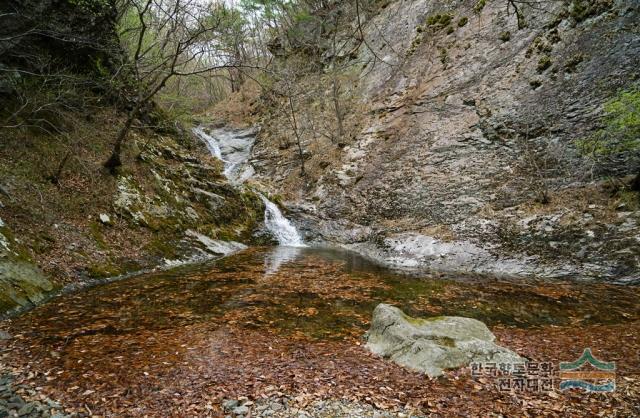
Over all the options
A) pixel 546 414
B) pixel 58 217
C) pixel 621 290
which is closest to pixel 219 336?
pixel 546 414

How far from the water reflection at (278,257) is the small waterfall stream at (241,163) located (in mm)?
1580

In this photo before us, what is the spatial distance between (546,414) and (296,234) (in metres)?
15.4

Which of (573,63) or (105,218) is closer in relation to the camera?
(105,218)

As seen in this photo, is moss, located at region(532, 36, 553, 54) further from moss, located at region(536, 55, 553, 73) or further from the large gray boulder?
the large gray boulder

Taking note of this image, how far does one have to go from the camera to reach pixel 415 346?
17.9 ft

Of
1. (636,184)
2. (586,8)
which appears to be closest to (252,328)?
(636,184)

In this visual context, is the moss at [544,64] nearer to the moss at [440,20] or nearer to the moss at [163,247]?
the moss at [440,20]

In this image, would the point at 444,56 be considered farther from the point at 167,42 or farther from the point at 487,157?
the point at 167,42

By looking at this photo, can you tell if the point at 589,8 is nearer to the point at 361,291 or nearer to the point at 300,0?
the point at 361,291

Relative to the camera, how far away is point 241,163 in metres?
28.3

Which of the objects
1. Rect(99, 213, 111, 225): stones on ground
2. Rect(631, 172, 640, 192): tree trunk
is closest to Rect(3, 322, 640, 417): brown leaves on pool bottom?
Rect(99, 213, 111, 225): stones on ground

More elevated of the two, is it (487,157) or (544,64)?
(544,64)

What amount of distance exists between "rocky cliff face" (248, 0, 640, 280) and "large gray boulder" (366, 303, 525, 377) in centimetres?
679

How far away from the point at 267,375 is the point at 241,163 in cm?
2450
